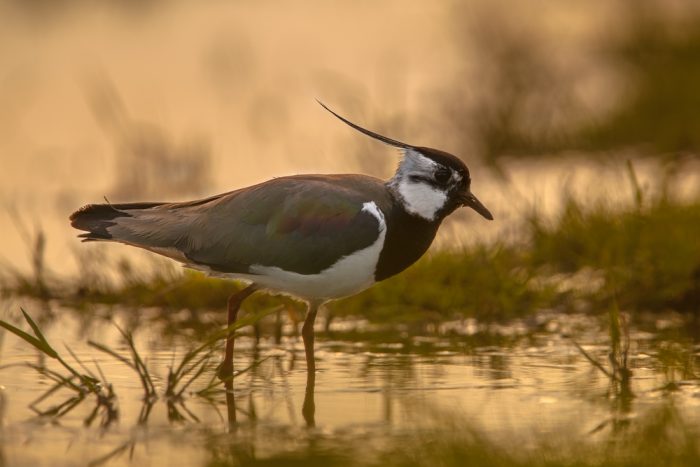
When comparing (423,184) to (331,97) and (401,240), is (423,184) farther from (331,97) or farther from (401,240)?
(331,97)

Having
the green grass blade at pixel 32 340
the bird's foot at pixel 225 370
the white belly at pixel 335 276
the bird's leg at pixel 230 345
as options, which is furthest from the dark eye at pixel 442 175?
the green grass blade at pixel 32 340

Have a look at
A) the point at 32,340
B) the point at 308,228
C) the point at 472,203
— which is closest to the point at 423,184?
the point at 472,203

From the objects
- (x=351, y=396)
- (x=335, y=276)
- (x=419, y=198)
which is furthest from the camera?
(x=419, y=198)

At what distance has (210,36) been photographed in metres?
14.5

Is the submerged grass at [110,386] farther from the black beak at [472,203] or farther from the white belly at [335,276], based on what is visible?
the black beak at [472,203]

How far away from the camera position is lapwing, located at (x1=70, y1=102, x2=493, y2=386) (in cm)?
630

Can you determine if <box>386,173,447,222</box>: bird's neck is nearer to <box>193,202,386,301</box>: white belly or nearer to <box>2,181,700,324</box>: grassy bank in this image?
<box>193,202,386,301</box>: white belly

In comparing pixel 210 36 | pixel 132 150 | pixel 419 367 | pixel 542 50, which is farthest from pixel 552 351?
pixel 210 36

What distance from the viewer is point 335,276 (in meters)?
6.27

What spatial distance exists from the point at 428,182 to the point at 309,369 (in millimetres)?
1008

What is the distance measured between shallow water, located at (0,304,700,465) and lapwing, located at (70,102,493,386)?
1.14 feet

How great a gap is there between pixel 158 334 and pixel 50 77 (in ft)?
20.9

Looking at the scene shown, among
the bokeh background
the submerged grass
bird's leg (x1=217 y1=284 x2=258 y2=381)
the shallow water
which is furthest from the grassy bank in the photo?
the submerged grass

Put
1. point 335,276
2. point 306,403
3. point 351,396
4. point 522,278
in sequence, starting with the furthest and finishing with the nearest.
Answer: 1. point 522,278
2. point 335,276
3. point 351,396
4. point 306,403
